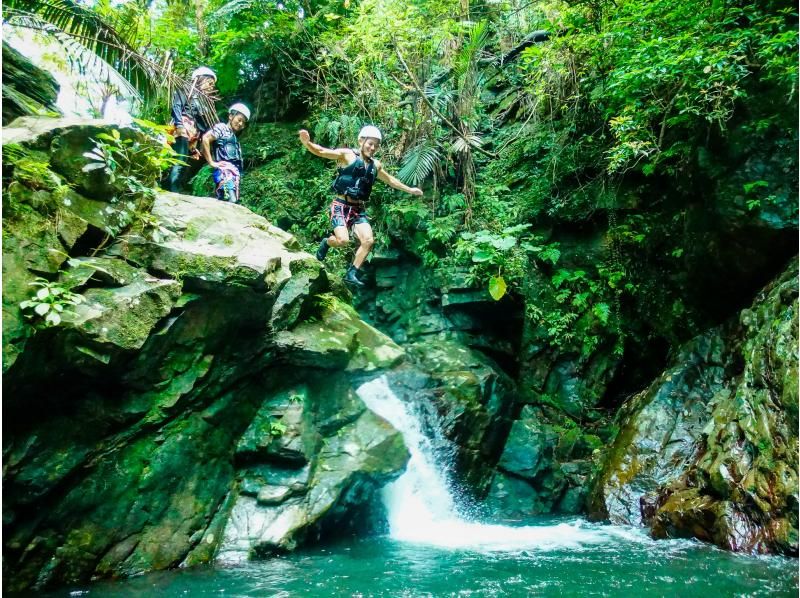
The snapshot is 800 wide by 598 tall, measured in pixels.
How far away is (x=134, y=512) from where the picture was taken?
220 inches

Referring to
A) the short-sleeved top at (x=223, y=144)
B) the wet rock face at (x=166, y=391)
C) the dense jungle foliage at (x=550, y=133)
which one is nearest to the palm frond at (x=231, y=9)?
the dense jungle foliage at (x=550, y=133)

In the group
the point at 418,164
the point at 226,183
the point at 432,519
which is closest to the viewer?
the point at 432,519

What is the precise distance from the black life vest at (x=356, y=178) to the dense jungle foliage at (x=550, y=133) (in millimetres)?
2584

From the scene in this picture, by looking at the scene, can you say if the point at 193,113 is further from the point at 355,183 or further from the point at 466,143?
the point at 466,143

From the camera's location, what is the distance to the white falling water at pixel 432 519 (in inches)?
268

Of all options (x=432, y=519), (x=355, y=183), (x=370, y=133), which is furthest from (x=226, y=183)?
(x=432, y=519)

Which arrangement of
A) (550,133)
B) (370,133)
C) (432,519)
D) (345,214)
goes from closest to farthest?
(432,519), (370,133), (345,214), (550,133)

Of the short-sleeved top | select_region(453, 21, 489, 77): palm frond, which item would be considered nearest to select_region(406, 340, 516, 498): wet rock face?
the short-sleeved top

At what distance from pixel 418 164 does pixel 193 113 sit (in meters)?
4.45

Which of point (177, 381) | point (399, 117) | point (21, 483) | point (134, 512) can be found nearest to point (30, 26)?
point (177, 381)

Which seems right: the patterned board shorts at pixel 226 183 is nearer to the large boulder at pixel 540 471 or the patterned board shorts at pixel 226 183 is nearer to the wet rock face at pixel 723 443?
the large boulder at pixel 540 471

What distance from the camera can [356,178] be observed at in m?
8.54

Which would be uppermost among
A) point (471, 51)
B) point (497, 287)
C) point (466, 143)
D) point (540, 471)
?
point (471, 51)

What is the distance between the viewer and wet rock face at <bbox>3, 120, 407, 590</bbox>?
4934mm
